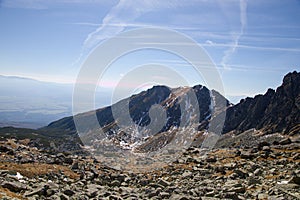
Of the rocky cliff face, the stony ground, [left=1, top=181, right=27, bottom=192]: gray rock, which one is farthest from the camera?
the rocky cliff face

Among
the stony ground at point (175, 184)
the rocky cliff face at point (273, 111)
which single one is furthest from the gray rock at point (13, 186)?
the rocky cliff face at point (273, 111)

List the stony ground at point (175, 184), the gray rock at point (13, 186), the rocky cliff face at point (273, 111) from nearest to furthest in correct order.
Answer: the stony ground at point (175, 184) → the gray rock at point (13, 186) → the rocky cliff face at point (273, 111)

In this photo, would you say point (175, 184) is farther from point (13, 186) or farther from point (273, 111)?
point (273, 111)

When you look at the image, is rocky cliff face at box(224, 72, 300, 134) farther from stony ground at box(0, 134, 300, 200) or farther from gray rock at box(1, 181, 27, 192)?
gray rock at box(1, 181, 27, 192)

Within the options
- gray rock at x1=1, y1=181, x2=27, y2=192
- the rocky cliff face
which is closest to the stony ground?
gray rock at x1=1, y1=181, x2=27, y2=192

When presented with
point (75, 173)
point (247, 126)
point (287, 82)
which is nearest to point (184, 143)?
point (247, 126)

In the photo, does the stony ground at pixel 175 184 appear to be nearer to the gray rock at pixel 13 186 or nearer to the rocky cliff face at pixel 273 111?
the gray rock at pixel 13 186

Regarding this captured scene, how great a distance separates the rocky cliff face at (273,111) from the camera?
14075 cm

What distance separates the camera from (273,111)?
157750 millimetres

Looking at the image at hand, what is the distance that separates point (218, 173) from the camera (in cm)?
3925

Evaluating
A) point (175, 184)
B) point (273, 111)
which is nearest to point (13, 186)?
point (175, 184)

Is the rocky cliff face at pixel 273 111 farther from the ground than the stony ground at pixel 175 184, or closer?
farther from the ground

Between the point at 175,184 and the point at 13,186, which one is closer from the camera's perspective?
the point at 13,186

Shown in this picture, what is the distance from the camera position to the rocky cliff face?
14075 centimetres
